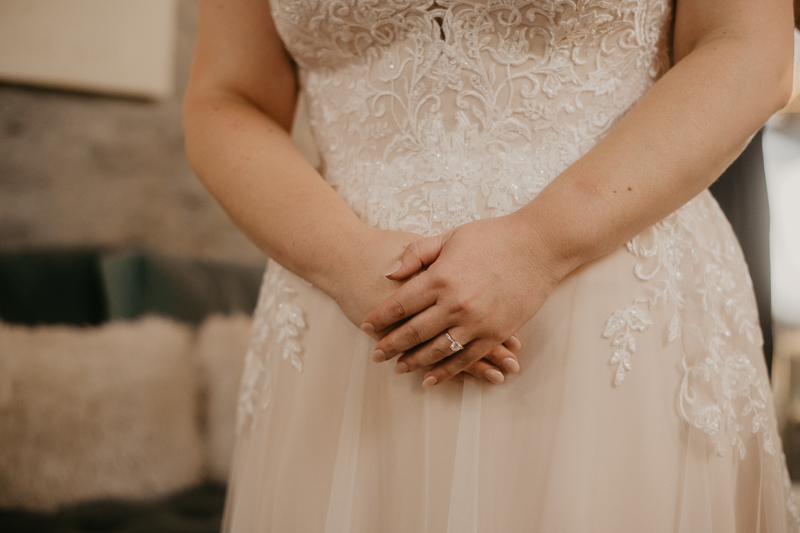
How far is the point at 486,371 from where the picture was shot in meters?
0.54

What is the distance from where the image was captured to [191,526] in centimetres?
133

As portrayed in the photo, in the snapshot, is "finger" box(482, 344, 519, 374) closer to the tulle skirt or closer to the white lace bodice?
the tulle skirt

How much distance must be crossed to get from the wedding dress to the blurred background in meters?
0.81

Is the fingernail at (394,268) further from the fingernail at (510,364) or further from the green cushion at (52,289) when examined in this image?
the green cushion at (52,289)

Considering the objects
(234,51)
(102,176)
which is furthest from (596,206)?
(102,176)

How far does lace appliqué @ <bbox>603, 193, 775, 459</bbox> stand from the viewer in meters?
0.57

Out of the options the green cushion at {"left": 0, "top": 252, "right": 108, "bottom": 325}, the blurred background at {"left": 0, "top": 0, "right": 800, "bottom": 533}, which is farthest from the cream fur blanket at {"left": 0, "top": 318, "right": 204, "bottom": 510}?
the green cushion at {"left": 0, "top": 252, "right": 108, "bottom": 325}

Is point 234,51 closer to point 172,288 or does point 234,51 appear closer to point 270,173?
point 270,173

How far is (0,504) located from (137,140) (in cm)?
121

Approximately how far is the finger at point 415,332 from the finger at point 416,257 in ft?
0.15

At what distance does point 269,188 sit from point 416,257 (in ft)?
0.82

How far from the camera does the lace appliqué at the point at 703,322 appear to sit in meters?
0.57

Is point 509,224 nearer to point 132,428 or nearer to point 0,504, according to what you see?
point 132,428

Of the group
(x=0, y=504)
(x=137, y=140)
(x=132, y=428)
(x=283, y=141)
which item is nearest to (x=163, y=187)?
(x=137, y=140)
